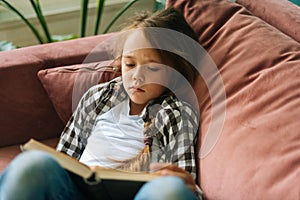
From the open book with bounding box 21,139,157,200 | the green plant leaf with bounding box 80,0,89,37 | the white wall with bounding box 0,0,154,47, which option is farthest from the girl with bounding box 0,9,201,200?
the white wall with bounding box 0,0,154,47

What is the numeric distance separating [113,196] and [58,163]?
14 centimetres

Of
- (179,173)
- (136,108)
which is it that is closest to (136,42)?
(136,108)

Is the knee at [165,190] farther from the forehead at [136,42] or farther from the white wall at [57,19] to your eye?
the white wall at [57,19]

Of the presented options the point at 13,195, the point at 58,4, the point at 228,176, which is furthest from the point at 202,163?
the point at 58,4

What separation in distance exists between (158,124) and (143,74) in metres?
0.14

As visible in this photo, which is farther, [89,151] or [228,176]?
[89,151]

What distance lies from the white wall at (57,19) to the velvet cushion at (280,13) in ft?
3.26

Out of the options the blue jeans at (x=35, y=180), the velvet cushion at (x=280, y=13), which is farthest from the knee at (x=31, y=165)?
the velvet cushion at (x=280, y=13)

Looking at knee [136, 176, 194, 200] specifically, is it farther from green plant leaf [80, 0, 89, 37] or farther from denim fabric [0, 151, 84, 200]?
green plant leaf [80, 0, 89, 37]

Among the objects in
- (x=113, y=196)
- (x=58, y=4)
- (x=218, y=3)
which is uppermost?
(x=218, y=3)

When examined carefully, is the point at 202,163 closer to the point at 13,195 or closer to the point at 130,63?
the point at 130,63

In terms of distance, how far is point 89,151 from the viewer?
1381 millimetres

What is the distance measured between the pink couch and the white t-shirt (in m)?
0.16

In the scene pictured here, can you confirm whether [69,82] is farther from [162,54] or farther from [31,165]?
[31,165]
